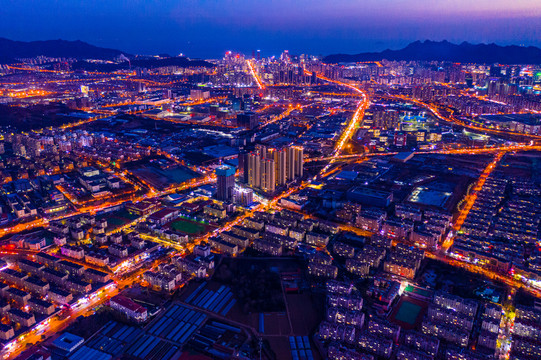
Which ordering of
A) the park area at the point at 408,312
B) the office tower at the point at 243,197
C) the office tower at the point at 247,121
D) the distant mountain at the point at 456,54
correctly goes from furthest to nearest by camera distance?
the distant mountain at the point at 456,54
the office tower at the point at 247,121
the office tower at the point at 243,197
the park area at the point at 408,312

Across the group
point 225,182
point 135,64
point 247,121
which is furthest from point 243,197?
point 135,64

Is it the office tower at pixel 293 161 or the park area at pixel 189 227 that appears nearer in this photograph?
the park area at pixel 189 227

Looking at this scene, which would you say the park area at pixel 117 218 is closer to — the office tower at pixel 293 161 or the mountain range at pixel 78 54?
the office tower at pixel 293 161

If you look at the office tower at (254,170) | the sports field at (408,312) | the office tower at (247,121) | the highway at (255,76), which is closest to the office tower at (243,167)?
the office tower at (254,170)

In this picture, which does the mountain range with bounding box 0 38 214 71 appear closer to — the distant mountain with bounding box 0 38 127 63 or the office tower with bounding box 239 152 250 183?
the distant mountain with bounding box 0 38 127 63

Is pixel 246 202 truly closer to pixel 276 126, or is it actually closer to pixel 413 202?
pixel 413 202
